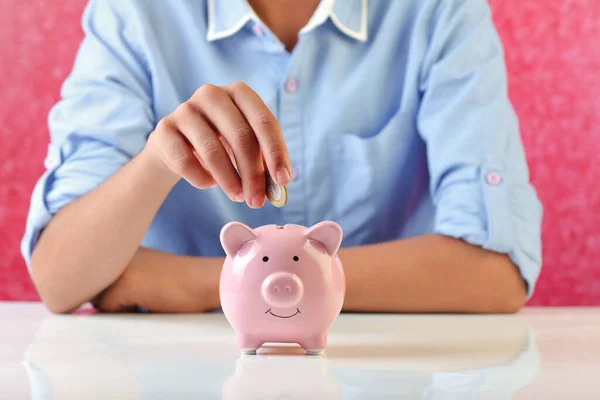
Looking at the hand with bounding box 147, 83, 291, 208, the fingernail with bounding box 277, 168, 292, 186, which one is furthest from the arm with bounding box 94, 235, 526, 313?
the fingernail with bounding box 277, 168, 292, 186

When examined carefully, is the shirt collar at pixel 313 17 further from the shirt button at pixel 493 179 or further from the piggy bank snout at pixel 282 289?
the piggy bank snout at pixel 282 289

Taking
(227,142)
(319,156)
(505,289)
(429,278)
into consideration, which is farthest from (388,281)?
(227,142)

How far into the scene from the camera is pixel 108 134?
1.14 metres

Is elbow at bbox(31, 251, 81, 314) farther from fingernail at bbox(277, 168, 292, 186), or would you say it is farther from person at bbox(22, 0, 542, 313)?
fingernail at bbox(277, 168, 292, 186)

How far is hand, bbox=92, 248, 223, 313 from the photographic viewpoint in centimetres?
103

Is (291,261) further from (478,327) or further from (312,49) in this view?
(312,49)

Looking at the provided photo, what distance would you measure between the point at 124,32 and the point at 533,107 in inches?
46.7

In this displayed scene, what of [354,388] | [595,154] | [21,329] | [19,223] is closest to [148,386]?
[354,388]

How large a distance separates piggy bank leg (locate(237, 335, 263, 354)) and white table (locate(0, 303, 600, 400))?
0.01 meters

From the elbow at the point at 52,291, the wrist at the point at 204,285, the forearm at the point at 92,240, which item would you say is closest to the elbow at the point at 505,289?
the wrist at the point at 204,285

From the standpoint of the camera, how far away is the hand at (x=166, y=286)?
1.03m

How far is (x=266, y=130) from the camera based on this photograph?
68cm

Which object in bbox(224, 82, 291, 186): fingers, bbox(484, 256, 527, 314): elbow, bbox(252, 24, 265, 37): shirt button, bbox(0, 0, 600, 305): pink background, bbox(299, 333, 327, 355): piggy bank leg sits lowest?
bbox(0, 0, 600, 305): pink background

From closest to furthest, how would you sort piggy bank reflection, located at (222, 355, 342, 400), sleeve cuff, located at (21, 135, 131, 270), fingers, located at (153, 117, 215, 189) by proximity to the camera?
piggy bank reflection, located at (222, 355, 342, 400)
fingers, located at (153, 117, 215, 189)
sleeve cuff, located at (21, 135, 131, 270)
